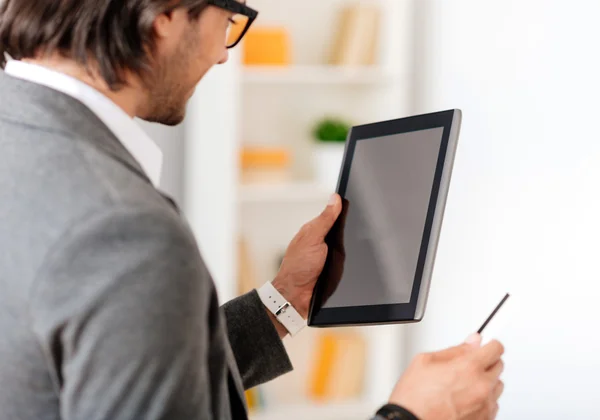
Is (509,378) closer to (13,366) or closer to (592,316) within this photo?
(592,316)

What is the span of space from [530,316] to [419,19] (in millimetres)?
1335

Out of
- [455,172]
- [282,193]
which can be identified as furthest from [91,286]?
[282,193]

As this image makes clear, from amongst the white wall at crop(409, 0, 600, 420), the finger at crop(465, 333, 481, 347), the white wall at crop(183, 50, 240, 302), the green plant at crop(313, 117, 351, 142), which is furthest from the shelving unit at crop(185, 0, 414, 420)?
the finger at crop(465, 333, 481, 347)

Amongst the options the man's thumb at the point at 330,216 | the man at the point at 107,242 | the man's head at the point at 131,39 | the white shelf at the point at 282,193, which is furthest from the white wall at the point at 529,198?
the man's head at the point at 131,39

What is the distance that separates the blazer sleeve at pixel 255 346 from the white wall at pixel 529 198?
92 centimetres

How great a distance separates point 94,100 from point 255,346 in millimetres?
585

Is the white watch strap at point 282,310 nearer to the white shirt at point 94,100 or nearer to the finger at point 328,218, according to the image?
the finger at point 328,218

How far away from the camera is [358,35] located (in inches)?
120

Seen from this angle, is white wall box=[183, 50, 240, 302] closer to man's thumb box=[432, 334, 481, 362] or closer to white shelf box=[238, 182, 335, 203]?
white shelf box=[238, 182, 335, 203]

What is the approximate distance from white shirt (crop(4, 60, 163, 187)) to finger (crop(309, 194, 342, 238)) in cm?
47

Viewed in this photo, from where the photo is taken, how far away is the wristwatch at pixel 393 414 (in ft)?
3.35

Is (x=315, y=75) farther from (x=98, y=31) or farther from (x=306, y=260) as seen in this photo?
(x=98, y=31)

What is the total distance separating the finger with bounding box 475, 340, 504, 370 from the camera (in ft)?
3.63

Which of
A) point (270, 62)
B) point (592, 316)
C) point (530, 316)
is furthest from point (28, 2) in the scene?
point (270, 62)
